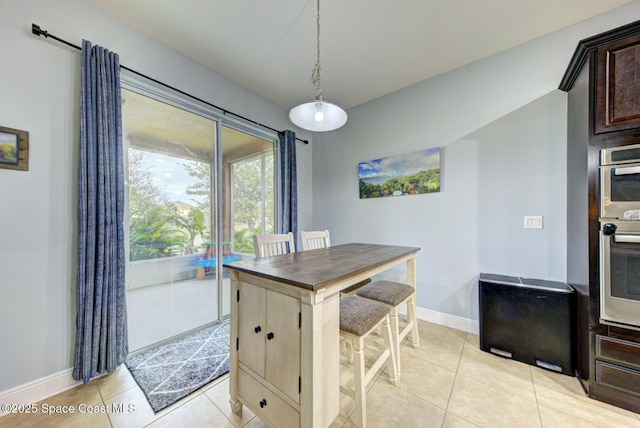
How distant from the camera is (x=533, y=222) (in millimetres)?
2041

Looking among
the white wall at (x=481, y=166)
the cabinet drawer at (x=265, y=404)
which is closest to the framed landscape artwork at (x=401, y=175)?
the white wall at (x=481, y=166)

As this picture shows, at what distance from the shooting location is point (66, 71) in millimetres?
1622

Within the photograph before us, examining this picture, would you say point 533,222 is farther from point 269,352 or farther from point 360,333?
point 269,352

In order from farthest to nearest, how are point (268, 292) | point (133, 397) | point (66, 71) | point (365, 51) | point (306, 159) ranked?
point (306, 159) → point (365, 51) → point (66, 71) → point (133, 397) → point (268, 292)

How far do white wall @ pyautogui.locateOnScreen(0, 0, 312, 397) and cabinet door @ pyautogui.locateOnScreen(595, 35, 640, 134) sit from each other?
3.48 meters

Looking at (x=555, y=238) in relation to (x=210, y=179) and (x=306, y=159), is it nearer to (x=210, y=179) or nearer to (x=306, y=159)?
(x=306, y=159)

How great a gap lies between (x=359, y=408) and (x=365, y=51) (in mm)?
2771

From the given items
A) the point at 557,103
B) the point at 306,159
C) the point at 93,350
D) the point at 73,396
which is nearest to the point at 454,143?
the point at 557,103

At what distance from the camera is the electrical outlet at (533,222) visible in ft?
6.61

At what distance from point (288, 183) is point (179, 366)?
2.23 metres

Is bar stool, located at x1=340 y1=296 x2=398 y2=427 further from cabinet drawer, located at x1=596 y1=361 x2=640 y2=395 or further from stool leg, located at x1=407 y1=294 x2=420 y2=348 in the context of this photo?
cabinet drawer, located at x1=596 y1=361 x2=640 y2=395

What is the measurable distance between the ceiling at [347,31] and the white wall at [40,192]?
48 cm

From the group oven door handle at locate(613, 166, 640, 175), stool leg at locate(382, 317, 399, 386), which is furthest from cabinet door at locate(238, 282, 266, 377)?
oven door handle at locate(613, 166, 640, 175)

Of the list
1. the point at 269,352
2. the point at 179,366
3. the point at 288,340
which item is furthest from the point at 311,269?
the point at 179,366
